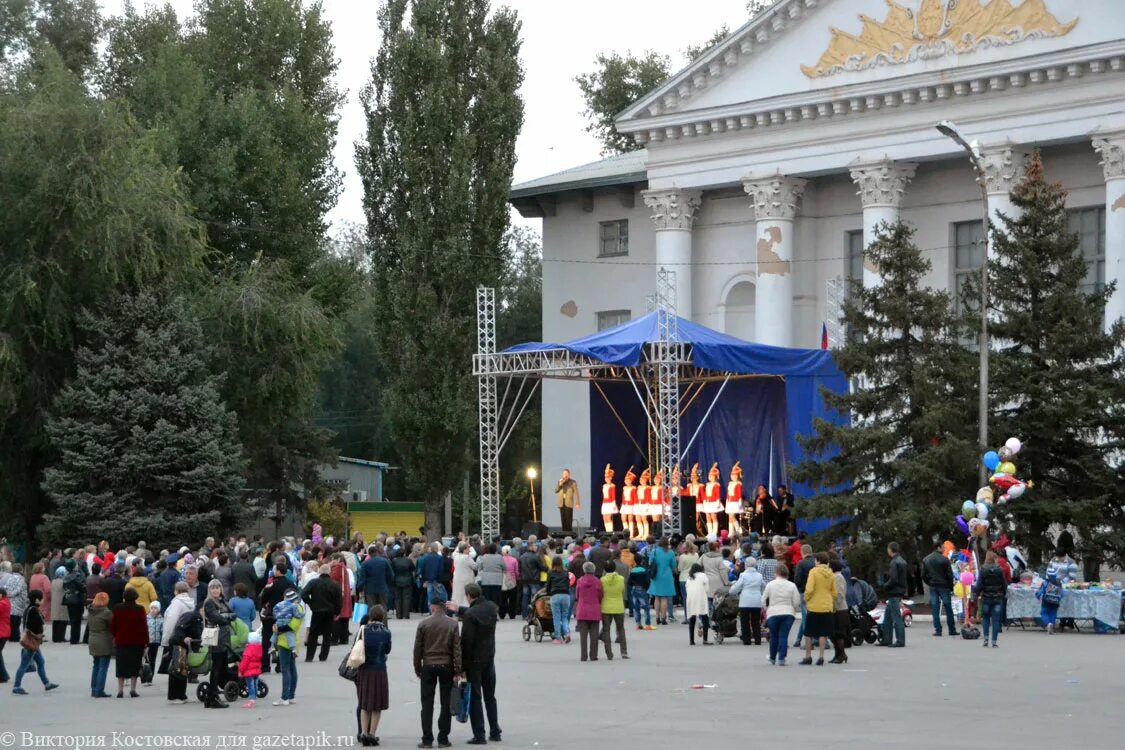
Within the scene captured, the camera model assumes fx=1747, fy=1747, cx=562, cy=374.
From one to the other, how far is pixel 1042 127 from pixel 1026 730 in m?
28.2

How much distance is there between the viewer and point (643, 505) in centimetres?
4306

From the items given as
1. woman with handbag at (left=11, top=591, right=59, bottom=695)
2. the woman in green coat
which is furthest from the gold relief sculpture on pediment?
woman with handbag at (left=11, top=591, right=59, bottom=695)

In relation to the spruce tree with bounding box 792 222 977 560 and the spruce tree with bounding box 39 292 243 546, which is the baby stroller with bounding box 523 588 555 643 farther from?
the spruce tree with bounding box 39 292 243 546

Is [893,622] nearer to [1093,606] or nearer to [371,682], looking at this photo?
[1093,606]

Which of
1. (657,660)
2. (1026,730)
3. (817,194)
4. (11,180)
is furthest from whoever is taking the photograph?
(817,194)

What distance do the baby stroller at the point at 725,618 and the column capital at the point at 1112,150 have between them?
19.6 meters

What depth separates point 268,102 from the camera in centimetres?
5328

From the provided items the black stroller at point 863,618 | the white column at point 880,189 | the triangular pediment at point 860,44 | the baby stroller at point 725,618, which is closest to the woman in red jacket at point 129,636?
the baby stroller at point 725,618

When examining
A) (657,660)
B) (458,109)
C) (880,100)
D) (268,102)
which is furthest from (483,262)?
(657,660)

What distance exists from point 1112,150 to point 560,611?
69.2 feet

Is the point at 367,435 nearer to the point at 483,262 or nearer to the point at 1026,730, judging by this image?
the point at 483,262

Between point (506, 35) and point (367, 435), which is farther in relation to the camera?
point (367, 435)

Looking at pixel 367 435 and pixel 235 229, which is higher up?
pixel 235 229

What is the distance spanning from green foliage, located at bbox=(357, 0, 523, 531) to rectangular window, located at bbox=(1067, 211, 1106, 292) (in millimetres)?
16635
